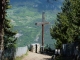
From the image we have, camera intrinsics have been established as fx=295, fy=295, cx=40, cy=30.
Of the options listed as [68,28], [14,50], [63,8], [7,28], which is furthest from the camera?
[63,8]

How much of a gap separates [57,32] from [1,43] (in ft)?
80.2

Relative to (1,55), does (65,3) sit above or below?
above

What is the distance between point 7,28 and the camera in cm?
3672

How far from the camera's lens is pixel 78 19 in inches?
917

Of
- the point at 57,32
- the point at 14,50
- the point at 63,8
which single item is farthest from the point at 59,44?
the point at 14,50

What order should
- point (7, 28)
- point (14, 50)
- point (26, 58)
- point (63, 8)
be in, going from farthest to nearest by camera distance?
point (63, 8) < point (7, 28) < point (26, 58) < point (14, 50)

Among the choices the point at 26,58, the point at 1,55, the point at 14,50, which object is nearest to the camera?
the point at 1,55

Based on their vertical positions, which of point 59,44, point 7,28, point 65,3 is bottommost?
point 59,44

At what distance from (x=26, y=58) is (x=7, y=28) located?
9.31 m

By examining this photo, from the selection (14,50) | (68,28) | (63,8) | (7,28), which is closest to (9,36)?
(7,28)

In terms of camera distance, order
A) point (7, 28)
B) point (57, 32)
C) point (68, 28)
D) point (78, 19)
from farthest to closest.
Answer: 1. point (57, 32)
2. point (68, 28)
3. point (7, 28)
4. point (78, 19)

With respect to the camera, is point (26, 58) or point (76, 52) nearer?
point (76, 52)

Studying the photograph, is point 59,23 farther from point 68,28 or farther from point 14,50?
point 14,50

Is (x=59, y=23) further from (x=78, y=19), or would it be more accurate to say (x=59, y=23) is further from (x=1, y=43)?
(x=1, y=43)
